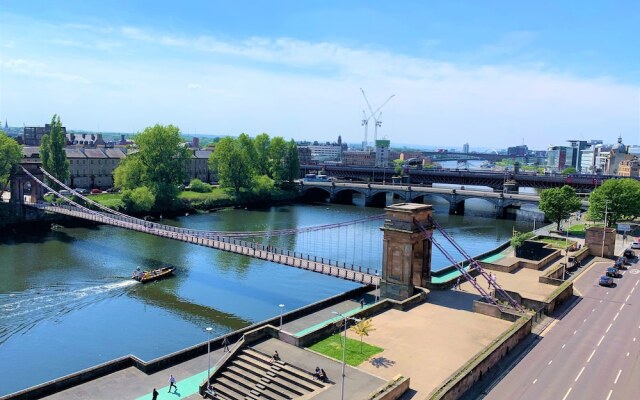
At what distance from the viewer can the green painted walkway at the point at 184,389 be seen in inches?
1262

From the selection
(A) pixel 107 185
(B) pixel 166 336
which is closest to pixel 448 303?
(B) pixel 166 336

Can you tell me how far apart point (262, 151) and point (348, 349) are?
388ft

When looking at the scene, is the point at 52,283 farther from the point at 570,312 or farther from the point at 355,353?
the point at 570,312

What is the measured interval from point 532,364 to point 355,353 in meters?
11.5

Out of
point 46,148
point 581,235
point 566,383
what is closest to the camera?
point 566,383

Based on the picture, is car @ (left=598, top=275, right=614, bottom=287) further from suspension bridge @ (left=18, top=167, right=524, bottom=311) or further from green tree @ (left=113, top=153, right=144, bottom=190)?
green tree @ (left=113, top=153, right=144, bottom=190)

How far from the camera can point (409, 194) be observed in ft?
452

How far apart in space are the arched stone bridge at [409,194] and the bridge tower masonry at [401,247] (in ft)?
255

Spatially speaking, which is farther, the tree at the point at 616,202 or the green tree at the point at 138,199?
the green tree at the point at 138,199

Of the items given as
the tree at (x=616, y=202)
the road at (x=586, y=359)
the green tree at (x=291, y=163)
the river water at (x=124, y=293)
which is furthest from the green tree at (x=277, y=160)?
the road at (x=586, y=359)

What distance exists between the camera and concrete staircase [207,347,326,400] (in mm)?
31109

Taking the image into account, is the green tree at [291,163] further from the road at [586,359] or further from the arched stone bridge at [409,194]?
the road at [586,359]

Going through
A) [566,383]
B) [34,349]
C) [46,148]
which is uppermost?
[46,148]

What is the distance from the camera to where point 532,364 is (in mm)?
35500
